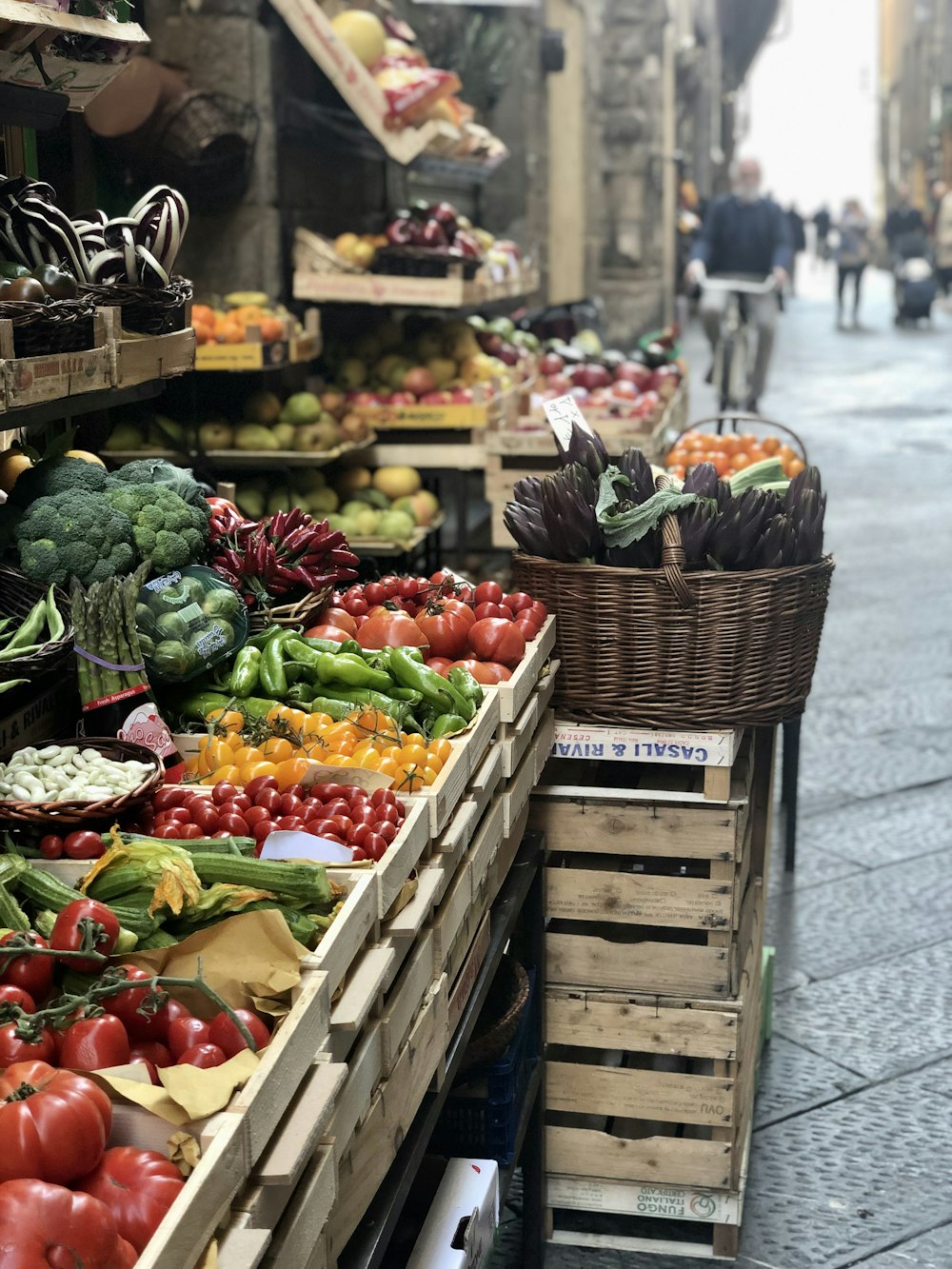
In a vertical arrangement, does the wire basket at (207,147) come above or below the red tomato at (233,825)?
above

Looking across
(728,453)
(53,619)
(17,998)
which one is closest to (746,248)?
(728,453)

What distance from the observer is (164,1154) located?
1526mm

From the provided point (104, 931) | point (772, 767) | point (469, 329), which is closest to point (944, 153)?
point (469, 329)

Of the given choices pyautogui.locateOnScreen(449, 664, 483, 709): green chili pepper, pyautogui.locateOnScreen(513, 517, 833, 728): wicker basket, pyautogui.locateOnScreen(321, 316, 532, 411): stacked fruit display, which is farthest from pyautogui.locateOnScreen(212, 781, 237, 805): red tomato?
pyautogui.locateOnScreen(321, 316, 532, 411): stacked fruit display

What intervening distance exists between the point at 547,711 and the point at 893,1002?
5.30 ft

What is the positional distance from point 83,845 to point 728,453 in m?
3.91

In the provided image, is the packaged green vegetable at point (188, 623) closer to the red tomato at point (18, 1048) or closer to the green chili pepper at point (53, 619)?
the green chili pepper at point (53, 619)

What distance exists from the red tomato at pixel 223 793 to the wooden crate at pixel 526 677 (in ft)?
2.27

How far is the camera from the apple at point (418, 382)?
703 centimetres

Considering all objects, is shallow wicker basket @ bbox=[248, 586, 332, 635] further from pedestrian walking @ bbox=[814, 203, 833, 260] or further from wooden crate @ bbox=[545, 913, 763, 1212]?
pedestrian walking @ bbox=[814, 203, 833, 260]

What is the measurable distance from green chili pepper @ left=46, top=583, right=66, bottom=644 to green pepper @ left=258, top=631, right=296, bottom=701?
45cm

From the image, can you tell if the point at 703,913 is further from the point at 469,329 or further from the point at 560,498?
the point at 469,329

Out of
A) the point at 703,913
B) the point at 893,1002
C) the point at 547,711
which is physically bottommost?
the point at 893,1002

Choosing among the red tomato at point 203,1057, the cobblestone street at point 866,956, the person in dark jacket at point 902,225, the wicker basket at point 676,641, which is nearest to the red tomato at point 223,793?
the red tomato at point 203,1057
